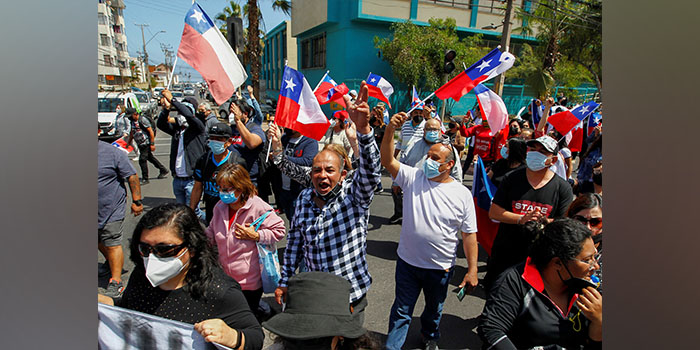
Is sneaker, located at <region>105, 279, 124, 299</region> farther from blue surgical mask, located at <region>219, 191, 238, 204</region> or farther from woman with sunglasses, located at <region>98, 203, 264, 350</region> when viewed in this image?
woman with sunglasses, located at <region>98, 203, 264, 350</region>

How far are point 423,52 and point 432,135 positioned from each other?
17409 millimetres

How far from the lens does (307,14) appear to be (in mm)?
28328

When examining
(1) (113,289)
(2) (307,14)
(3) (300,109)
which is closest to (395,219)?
(3) (300,109)

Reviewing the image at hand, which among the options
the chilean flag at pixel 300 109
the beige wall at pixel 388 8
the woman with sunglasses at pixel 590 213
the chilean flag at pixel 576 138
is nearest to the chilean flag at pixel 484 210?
the woman with sunglasses at pixel 590 213

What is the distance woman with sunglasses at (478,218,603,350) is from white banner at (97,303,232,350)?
1.33 metres

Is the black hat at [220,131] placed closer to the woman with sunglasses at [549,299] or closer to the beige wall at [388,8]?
the woman with sunglasses at [549,299]

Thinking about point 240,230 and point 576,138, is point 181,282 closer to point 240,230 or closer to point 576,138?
point 240,230

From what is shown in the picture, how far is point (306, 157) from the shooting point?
4.71 metres

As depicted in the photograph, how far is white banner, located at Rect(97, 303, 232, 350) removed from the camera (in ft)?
5.43

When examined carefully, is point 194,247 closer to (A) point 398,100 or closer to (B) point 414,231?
(B) point 414,231

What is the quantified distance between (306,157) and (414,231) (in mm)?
2159

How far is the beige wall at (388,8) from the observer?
76.6 ft

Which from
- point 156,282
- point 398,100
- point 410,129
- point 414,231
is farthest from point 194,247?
point 398,100

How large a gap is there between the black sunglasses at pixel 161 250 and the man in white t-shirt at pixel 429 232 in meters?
1.49
